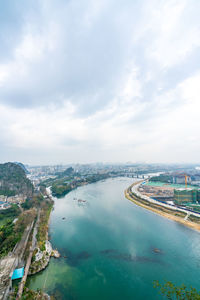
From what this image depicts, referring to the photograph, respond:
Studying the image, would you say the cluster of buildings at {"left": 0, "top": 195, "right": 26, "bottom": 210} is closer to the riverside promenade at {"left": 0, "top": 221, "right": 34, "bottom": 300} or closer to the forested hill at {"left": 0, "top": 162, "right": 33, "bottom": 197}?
the forested hill at {"left": 0, "top": 162, "right": 33, "bottom": 197}

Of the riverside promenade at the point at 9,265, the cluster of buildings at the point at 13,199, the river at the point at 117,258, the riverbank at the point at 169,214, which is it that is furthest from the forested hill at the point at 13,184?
the riverbank at the point at 169,214

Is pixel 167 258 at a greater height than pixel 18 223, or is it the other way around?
pixel 18 223

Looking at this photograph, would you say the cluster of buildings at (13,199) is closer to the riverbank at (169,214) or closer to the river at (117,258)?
the river at (117,258)

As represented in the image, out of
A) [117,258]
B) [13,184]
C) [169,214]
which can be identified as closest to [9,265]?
[117,258]

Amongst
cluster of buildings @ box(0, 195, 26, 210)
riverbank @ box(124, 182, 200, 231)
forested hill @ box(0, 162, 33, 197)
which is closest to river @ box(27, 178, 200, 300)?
riverbank @ box(124, 182, 200, 231)

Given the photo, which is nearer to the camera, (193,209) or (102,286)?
(102,286)

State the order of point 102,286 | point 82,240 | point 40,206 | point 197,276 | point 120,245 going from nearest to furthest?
point 102,286 → point 197,276 → point 120,245 → point 82,240 → point 40,206

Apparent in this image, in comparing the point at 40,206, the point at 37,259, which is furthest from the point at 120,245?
the point at 40,206

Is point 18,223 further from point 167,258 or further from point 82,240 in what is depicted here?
point 167,258

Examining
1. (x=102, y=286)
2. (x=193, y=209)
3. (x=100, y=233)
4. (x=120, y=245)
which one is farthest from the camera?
(x=193, y=209)

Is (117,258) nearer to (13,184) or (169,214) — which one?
(169,214)
